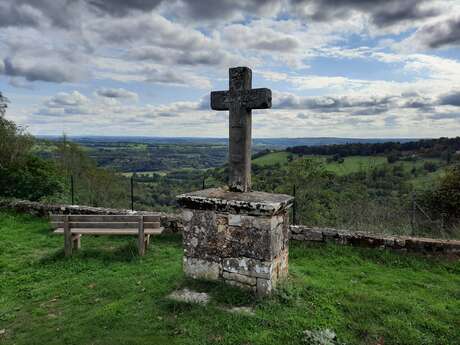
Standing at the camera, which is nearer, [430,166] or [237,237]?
[237,237]

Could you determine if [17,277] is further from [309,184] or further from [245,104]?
[309,184]

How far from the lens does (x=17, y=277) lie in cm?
552

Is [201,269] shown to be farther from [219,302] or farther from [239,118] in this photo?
[239,118]

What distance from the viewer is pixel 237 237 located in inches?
172

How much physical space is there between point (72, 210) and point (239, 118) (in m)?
6.66

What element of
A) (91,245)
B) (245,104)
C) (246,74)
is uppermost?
(246,74)

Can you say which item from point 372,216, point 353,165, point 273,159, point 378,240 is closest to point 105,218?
point 378,240

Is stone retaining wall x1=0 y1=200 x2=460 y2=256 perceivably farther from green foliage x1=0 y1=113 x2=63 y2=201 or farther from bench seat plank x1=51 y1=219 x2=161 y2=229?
green foliage x1=0 y1=113 x2=63 y2=201

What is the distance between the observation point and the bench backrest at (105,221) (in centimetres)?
659

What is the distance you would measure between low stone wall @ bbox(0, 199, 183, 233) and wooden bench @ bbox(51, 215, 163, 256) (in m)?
1.25

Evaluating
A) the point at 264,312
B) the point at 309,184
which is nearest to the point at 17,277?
the point at 264,312

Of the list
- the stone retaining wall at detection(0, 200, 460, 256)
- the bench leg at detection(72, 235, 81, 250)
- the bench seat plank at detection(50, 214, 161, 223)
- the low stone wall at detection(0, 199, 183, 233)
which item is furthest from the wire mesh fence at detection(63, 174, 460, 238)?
the bench leg at detection(72, 235, 81, 250)

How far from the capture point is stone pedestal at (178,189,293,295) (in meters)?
4.21

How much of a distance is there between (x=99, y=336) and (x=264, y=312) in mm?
1898
